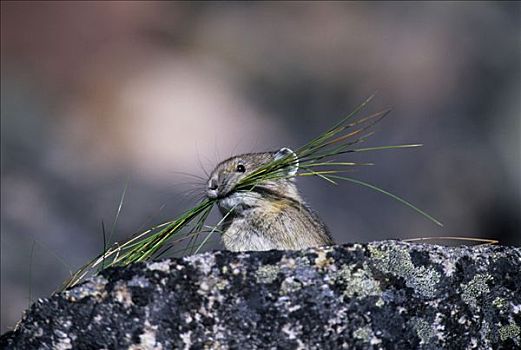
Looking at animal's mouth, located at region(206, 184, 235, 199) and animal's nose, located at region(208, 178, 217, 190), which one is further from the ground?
animal's nose, located at region(208, 178, 217, 190)

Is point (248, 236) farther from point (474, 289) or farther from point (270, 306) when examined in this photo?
point (270, 306)

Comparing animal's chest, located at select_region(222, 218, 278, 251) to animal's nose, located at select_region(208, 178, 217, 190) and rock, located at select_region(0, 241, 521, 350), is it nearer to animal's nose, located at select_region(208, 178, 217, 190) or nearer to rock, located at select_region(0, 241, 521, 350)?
animal's nose, located at select_region(208, 178, 217, 190)

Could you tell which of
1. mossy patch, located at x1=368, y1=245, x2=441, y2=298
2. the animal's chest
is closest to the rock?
mossy patch, located at x1=368, y1=245, x2=441, y2=298

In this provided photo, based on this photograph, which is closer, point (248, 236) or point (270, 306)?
point (270, 306)

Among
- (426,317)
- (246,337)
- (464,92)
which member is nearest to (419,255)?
(426,317)

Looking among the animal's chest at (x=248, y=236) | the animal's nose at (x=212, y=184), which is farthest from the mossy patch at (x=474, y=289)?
the animal's nose at (x=212, y=184)

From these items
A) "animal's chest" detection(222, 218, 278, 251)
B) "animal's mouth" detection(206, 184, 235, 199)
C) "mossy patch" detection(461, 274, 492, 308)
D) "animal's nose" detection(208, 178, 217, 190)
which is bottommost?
"mossy patch" detection(461, 274, 492, 308)

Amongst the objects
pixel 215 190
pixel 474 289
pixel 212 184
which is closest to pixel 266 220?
pixel 215 190

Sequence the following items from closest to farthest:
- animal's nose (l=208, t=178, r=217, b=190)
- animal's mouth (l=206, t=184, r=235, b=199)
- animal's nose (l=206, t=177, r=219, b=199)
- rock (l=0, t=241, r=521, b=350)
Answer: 1. rock (l=0, t=241, r=521, b=350)
2. animal's mouth (l=206, t=184, r=235, b=199)
3. animal's nose (l=206, t=177, r=219, b=199)
4. animal's nose (l=208, t=178, r=217, b=190)

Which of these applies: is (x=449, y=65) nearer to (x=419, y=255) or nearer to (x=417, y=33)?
(x=417, y=33)
